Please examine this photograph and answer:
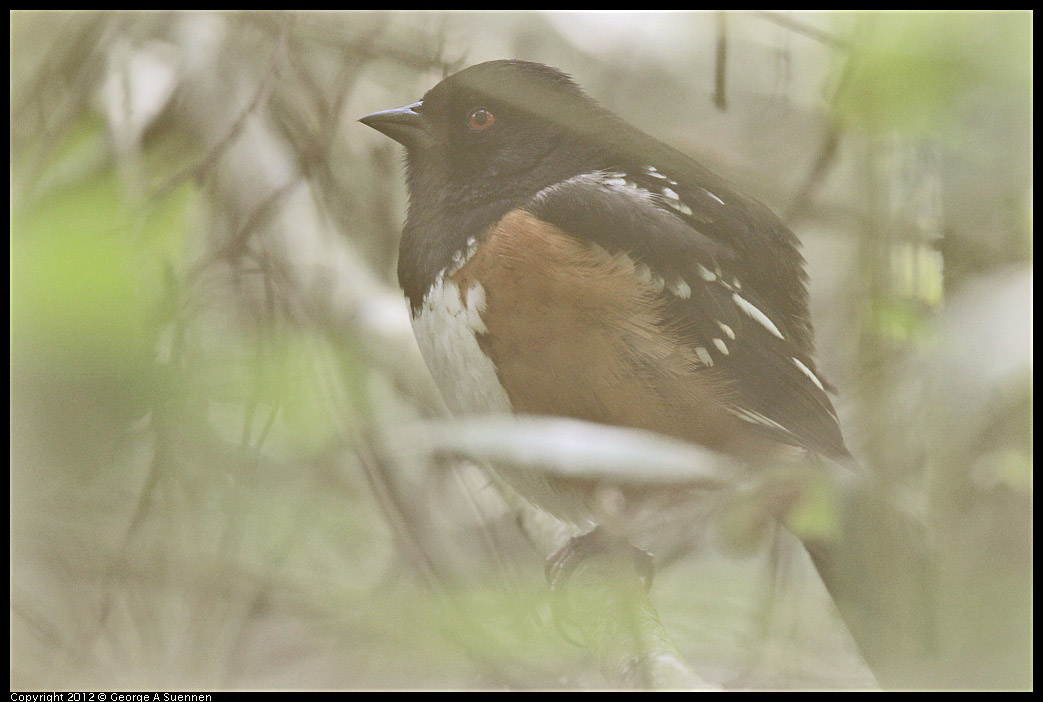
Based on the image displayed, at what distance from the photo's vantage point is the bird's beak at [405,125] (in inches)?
67.0

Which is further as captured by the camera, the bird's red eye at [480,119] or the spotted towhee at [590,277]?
the bird's red eye at [480,119]

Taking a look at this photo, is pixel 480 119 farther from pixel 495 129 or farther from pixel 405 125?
pixel 405 125

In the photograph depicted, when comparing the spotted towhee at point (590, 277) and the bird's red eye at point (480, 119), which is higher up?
the bird's red eye at point (480, 119)

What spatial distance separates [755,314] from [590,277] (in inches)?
12.1

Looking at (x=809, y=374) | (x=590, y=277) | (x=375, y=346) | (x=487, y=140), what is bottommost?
(x=375, y=346)

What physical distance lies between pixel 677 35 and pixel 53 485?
1.33 meters

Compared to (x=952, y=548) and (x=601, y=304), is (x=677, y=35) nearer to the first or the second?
(x=601, y=304)

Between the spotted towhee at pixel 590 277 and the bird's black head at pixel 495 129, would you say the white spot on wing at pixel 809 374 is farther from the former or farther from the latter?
the bird's black head at pixel 495 129

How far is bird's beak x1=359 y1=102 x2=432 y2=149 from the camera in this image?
1.70 metres

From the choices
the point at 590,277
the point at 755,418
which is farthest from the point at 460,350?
the point at 755,418

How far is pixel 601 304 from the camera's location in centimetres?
155

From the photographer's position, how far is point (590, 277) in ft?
5.08

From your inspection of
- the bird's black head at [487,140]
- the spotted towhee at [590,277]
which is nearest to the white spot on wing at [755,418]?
the spotted towhee at [590,277]

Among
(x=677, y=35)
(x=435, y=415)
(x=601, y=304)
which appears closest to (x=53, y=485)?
(x=435, y=415)
